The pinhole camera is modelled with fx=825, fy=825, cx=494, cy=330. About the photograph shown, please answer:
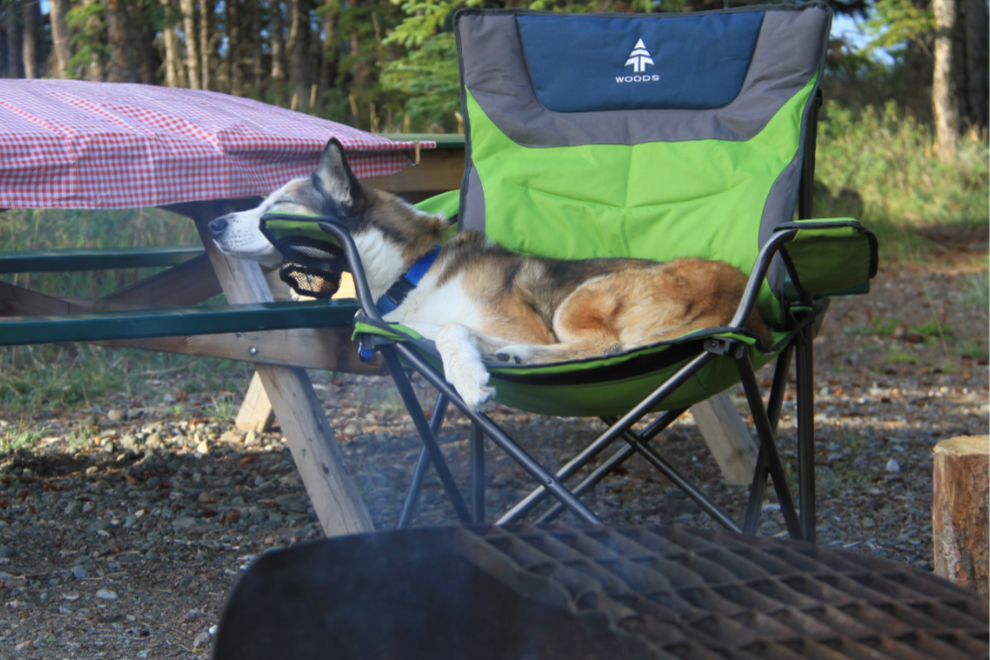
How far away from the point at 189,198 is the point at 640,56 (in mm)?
1329

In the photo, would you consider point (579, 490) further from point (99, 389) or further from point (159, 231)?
point (159, 231)

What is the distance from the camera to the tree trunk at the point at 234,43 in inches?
488

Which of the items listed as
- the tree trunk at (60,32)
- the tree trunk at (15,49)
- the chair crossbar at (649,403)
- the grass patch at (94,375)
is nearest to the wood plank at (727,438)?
the chair crossbar at (649,403)

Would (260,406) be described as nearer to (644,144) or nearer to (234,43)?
(644,144)

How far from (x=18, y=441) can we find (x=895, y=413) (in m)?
3.54

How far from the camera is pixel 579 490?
1961mm

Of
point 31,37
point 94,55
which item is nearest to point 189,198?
point 94,55

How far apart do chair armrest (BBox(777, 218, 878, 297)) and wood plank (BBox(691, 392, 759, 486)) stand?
895 mm

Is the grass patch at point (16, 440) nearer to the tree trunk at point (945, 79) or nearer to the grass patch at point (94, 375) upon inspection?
the grass patch at point (94, 375)

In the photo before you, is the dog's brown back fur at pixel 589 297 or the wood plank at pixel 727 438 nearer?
the dog's brown back fur at pixel 589 297

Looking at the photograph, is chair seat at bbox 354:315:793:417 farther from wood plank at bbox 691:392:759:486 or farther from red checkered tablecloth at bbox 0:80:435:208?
wood plank at bbox 691:392:759:486

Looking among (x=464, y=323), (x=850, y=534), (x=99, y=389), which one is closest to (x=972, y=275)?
(x=850, y=534)

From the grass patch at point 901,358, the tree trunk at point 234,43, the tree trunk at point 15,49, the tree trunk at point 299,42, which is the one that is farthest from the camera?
the tree trunk at point 15,49

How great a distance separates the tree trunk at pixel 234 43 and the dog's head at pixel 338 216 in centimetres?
1025
